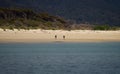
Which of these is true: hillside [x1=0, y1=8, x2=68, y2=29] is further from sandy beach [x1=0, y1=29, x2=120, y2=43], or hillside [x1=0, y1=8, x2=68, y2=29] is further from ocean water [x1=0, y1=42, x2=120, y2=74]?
ocean water [x1=0, y1=42, x2=120, y2=74]

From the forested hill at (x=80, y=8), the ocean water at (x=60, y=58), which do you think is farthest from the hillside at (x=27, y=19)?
the forested hill at (x=80, y=8)

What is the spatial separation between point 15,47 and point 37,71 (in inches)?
595

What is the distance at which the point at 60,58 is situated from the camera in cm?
3328

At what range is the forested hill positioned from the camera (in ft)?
355

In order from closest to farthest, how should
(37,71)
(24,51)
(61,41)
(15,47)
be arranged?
(37,71) → (24,51) → (15,47) → (61,41)

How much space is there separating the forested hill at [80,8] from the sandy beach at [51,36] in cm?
5208

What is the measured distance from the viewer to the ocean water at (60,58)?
2708 cm

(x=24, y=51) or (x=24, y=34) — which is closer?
(x=24, y=51)

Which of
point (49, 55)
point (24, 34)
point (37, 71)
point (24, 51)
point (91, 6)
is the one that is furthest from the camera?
point (91, 6)

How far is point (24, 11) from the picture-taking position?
73875 mm

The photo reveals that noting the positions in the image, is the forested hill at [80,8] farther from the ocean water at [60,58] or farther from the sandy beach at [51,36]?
the ocean water at [60,58]

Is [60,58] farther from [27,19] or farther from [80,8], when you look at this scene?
[80,8]

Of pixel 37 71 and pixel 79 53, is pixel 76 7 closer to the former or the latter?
pixel 79 53

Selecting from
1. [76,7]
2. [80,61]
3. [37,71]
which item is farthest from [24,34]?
[76,7]
